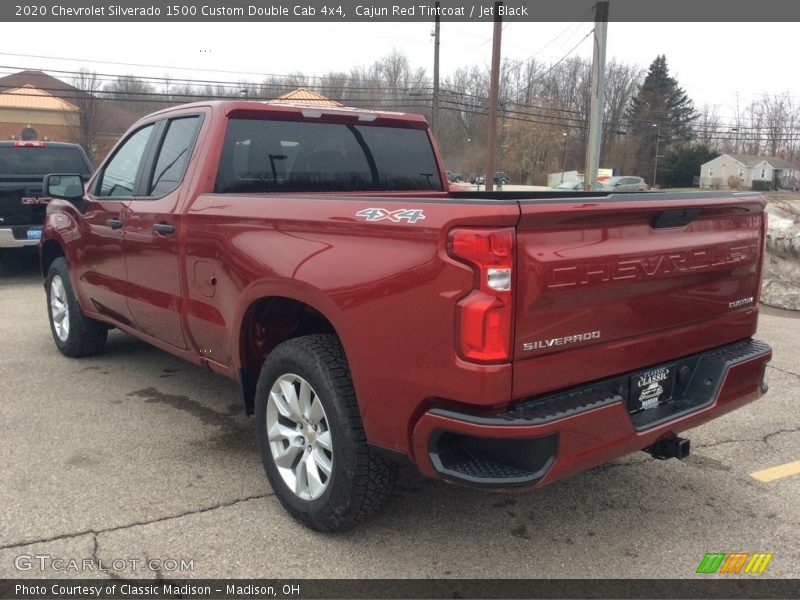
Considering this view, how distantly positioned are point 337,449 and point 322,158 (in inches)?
81.1

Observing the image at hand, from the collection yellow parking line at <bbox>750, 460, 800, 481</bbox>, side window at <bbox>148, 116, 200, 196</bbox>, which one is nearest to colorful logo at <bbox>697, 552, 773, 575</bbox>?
yellow parking line at <bbox>750, 460, 800, 481</bbox>

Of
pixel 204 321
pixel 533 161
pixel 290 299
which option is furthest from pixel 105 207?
pixel 533 161

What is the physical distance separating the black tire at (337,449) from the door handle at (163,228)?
125 cm

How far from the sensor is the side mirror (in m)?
5.19

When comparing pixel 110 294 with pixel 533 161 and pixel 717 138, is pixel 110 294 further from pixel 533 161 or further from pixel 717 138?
pixel 717 138

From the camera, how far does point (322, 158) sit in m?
4.23

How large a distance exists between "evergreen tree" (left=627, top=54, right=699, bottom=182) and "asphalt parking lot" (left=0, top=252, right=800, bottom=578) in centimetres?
7478

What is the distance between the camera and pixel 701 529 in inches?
126

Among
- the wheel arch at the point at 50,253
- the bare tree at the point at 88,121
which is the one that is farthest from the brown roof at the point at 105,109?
the wheel arch at the point at 50,253

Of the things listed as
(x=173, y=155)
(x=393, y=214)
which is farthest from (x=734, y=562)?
(x=173, y=155)

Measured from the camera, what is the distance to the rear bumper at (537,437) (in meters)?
2.36

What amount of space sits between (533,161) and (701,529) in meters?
65.0

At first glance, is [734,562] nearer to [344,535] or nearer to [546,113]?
[344,535]

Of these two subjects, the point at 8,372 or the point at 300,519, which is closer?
the point at 300,519
